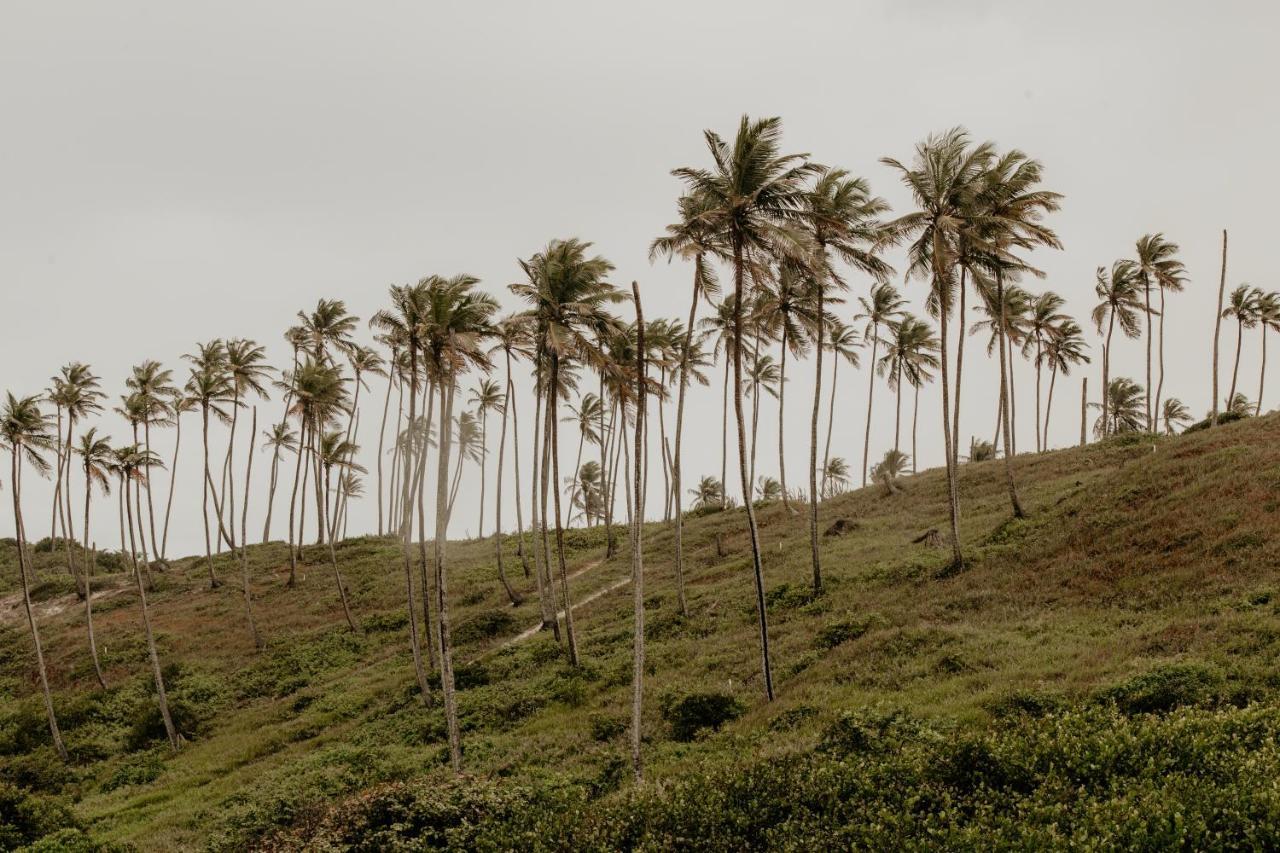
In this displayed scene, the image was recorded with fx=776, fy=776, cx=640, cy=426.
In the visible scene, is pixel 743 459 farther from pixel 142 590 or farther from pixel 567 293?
pixel 142 590

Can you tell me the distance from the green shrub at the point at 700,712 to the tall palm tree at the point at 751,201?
125cm

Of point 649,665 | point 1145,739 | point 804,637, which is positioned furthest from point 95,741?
point 1145,739

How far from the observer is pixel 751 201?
23.4 meters

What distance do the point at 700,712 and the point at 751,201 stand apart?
15148 millimetres

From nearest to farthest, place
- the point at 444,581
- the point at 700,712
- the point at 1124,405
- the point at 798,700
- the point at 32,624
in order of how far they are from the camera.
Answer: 1. the point at 798,700
2. the point at 700,712
3. the point at 444,581
4. the point at 32,624
5. the point at 1124,405

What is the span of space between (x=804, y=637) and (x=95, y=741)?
31301mm

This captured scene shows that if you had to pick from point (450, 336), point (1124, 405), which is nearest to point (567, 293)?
point (450, 336)

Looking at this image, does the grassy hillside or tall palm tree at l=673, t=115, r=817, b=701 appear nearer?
the grassy hillside

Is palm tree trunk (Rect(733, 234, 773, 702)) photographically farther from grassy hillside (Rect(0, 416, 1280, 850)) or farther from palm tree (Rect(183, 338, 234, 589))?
palm tree (Rect(183, 338, 234, 589))

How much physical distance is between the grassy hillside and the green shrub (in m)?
0.09

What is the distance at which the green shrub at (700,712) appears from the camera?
71.8ft

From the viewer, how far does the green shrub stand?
21.9 m

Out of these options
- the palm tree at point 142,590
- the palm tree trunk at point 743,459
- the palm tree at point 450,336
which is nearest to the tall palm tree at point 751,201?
the palm tree trunk at point 743,459

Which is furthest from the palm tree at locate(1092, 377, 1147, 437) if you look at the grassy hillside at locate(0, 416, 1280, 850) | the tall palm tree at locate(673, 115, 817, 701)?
the tall palm tree at locate(673, 115, 817, 701)
